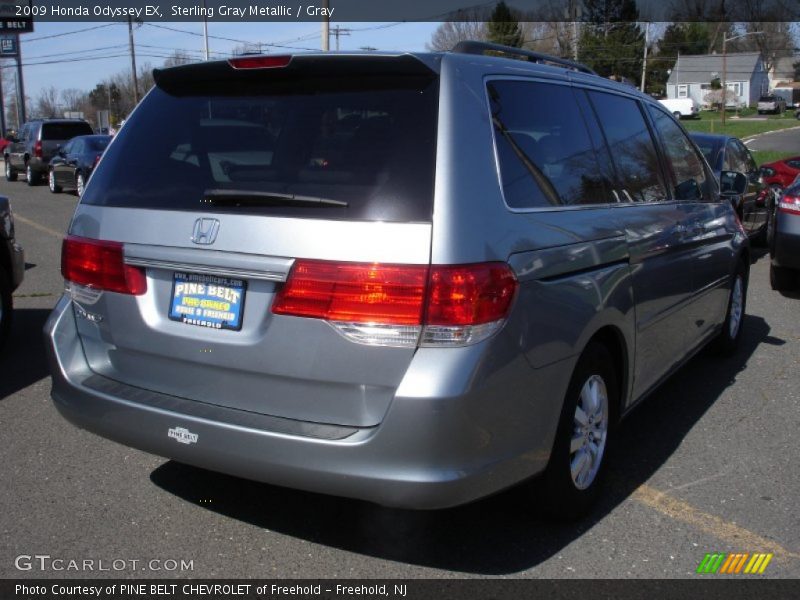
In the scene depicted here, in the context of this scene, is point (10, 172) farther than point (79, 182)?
Yes

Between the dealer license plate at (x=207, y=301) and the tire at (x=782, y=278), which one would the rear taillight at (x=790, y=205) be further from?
the dealer license plate at (x=207, y=301)

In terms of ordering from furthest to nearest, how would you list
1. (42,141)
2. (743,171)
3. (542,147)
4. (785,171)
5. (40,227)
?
(42,141)
(785,171)
(40,227)
(743,171)
(542,147)

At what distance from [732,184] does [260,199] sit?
4.27 m

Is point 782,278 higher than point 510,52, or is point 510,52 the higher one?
point 510,52

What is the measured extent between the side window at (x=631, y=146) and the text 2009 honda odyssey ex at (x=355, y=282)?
1.36 feet

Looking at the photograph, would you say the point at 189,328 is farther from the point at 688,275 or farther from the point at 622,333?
the point at 688,275

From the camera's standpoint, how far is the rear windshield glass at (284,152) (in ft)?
9.40

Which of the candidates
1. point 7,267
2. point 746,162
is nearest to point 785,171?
point 746,162

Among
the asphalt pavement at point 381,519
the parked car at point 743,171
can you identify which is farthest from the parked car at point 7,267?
the parked car at point 743,171

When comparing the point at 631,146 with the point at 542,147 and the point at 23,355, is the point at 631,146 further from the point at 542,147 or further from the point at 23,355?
the point at 23,355

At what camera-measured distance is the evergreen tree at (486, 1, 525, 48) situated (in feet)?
219

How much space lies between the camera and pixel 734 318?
6.24 metres

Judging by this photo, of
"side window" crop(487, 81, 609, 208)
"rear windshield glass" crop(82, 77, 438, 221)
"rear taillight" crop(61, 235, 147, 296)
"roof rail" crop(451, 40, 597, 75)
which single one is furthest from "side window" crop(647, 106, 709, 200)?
"rear taillight" crop(61, 235, 147, 296)

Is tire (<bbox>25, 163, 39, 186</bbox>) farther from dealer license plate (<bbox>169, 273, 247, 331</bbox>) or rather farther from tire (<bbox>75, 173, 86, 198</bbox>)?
dealer license plate (<bbox>169, 273, 247, 331</bbox>)
